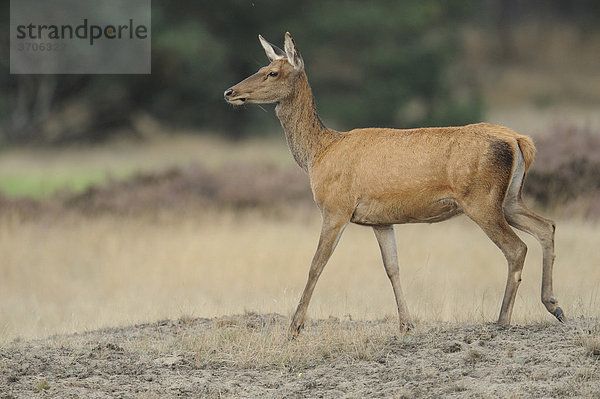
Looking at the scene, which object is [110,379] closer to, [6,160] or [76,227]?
[76,227]

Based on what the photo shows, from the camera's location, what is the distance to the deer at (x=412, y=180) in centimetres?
838

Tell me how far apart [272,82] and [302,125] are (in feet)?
1.78

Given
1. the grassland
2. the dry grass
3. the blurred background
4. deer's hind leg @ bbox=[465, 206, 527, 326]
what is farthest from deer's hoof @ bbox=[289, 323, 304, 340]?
deer's hind leg @ bbox=[465, 206, 527, 326]

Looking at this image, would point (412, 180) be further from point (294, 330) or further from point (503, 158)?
point (294, 330)

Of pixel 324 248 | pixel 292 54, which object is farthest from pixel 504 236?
pixel 292 54

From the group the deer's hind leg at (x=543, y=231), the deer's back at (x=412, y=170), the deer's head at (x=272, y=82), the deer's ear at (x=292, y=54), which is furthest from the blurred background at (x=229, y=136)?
the deer's ear at (x=292, y=54)

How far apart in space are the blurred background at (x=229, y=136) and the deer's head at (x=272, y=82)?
2.52 meters

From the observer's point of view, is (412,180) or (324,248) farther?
(324,248)

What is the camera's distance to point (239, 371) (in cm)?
809

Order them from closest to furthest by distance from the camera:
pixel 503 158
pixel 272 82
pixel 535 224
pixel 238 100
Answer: pixel 503 158 < pixel 535 224 < pixel 238 100 < pixel 272 82

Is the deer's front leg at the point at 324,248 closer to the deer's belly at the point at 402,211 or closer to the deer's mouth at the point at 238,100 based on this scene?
the deer's belly at the point at 402,211

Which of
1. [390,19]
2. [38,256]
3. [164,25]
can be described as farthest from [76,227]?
[390,19]

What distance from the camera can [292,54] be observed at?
9.44m

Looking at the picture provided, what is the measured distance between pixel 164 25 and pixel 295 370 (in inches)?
1177
